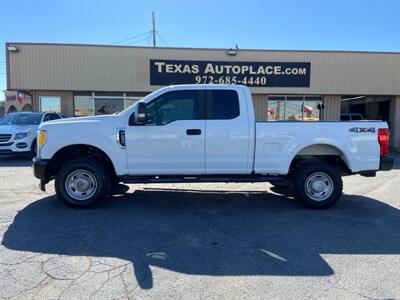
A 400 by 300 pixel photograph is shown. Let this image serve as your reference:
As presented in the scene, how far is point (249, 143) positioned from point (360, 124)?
1972 millimetres

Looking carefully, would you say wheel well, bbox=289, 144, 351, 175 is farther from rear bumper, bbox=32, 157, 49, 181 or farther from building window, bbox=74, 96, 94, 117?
building window, bbox=74, 96, 94, 117

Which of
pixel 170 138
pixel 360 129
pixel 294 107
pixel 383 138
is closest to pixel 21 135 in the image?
pixel 170 138

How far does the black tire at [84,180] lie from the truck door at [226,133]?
183 centimetres

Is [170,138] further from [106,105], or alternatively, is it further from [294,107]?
[294,107]

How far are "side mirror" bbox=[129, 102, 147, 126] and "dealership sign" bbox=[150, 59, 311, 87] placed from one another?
1087cm

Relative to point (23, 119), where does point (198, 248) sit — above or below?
below

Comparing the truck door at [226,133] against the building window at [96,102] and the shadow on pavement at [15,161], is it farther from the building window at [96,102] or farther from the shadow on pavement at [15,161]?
the building window at [96,102]

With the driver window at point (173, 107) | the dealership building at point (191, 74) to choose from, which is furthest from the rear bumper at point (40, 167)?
the dealership building at point (191, 74)

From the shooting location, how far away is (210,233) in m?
5.05

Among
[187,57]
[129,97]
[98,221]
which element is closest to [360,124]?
[98,221]

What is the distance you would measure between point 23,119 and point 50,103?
3712mm

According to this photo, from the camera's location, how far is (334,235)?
199 inches

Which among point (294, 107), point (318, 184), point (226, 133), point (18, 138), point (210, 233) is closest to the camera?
point (210, 233)

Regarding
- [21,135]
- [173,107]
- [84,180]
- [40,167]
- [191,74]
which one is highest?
[191,74]
